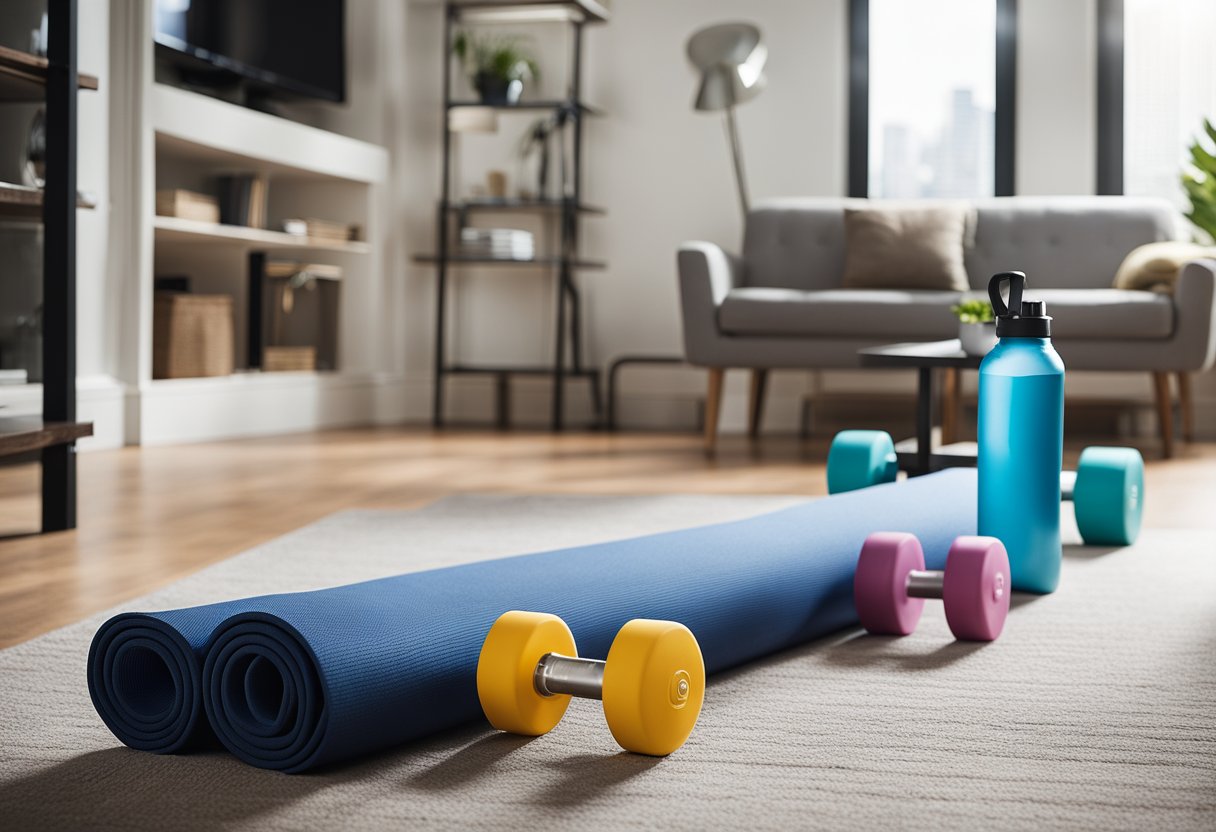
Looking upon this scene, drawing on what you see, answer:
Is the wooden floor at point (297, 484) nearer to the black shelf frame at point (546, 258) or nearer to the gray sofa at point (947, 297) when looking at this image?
the gray sofa at point (947, 297)

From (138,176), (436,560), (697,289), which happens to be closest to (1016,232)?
(697,289)

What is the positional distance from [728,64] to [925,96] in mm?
975

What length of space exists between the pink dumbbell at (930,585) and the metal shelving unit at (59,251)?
5.00 feet

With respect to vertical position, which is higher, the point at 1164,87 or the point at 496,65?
the point at 496,65

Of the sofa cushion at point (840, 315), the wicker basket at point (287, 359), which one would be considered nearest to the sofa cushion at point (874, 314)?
the sofa cushion at point (840, 315)

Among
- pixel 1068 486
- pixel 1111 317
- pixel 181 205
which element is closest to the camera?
pixel 1068 486

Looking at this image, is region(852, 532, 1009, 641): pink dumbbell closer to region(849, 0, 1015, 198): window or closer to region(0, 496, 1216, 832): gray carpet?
region(0, 496, 1216, 832): gray carpet

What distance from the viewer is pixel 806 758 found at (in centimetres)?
113

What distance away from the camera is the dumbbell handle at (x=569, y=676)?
1124 mm

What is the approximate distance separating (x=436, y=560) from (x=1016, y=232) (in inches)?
136

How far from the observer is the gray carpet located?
984mm

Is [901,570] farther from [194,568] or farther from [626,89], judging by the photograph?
[626,89]

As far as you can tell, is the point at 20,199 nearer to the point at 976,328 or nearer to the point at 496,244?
the point at 976,328

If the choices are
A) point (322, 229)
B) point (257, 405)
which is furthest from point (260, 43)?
point (257, 405)
